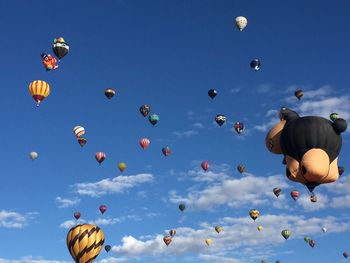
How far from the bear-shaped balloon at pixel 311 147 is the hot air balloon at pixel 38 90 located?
24400mm

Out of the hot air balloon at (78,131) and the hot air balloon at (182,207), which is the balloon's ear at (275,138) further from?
the hot air balloon at (182,207)

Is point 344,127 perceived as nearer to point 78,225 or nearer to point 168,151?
point 78,225

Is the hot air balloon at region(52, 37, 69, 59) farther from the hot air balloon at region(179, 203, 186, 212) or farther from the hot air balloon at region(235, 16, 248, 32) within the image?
the hot air balloon at region(179, 203, 186, 212)

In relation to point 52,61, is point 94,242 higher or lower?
lower

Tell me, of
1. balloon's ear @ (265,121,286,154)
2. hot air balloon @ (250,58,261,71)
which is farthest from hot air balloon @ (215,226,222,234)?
balloon's ear @ (265,121,286,154)

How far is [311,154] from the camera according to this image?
19.9 metres

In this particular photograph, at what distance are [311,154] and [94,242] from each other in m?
17.6

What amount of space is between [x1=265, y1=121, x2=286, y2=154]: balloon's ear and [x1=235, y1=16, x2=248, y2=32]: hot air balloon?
921 inches

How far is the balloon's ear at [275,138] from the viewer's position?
2120cm

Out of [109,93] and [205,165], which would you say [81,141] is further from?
[205,165]

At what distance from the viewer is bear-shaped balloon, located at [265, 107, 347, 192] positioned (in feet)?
65.4

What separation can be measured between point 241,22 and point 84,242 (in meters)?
20.6

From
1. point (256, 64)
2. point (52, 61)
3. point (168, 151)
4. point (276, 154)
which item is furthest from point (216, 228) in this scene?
point (276, 154)

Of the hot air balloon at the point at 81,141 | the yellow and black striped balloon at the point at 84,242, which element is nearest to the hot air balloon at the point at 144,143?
the hot air balloon at the point at 81,141
